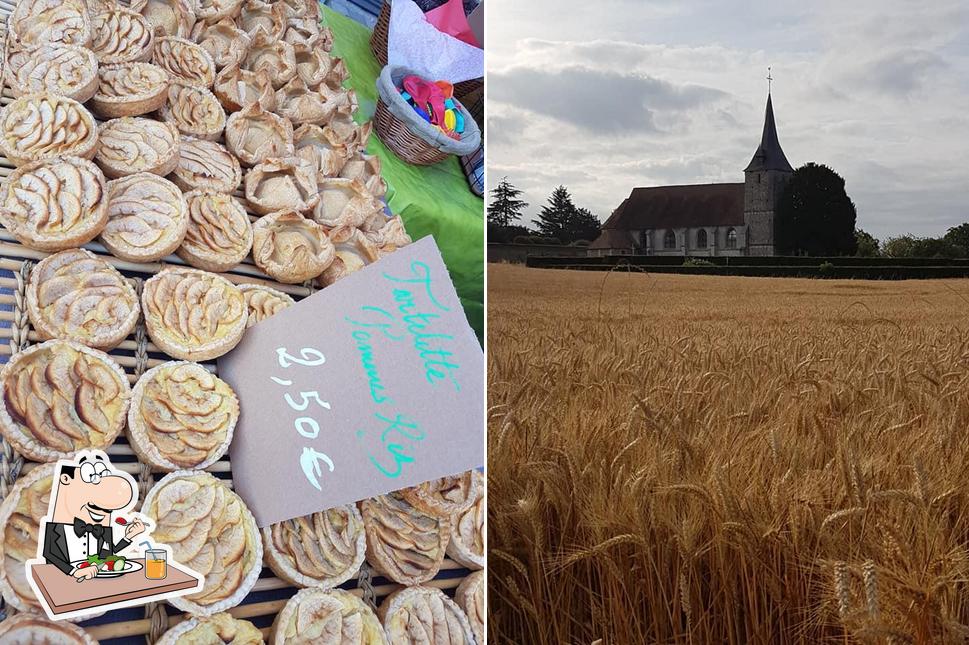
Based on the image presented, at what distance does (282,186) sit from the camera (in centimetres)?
67

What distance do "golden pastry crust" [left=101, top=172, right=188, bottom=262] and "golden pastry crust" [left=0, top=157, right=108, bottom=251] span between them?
1 centimetres

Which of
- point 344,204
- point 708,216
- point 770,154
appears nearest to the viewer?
point 344,204

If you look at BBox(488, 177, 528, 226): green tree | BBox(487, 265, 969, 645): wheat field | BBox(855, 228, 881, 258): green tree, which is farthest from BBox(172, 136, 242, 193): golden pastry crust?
BBox(855, 228, 881, 258): green tree

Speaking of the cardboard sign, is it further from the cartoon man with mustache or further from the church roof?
the church roof

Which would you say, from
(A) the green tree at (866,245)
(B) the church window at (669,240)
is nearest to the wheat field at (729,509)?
(A) the green tree at (866,245)

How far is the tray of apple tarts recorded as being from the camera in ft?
1.70

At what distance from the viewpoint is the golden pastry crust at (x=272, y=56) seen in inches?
27.9

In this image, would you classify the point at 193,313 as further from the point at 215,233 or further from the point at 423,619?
A: the point at 423,619

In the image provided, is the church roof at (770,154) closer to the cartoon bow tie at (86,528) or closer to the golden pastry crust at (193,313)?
the golden pastry crust at (193,313)

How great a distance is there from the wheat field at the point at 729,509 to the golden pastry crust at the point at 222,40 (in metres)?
0.71

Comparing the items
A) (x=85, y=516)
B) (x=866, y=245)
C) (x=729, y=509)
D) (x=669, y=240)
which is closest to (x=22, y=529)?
(x=85, y=516)

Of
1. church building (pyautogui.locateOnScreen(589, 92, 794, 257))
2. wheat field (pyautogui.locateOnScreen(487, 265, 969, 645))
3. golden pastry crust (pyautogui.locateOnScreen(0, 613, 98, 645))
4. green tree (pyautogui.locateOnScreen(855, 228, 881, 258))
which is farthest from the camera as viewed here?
church building (pyautogui.locateOnScreen(589, 92, 794, 257))

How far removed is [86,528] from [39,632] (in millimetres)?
63

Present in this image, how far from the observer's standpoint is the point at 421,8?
0.77 meters
